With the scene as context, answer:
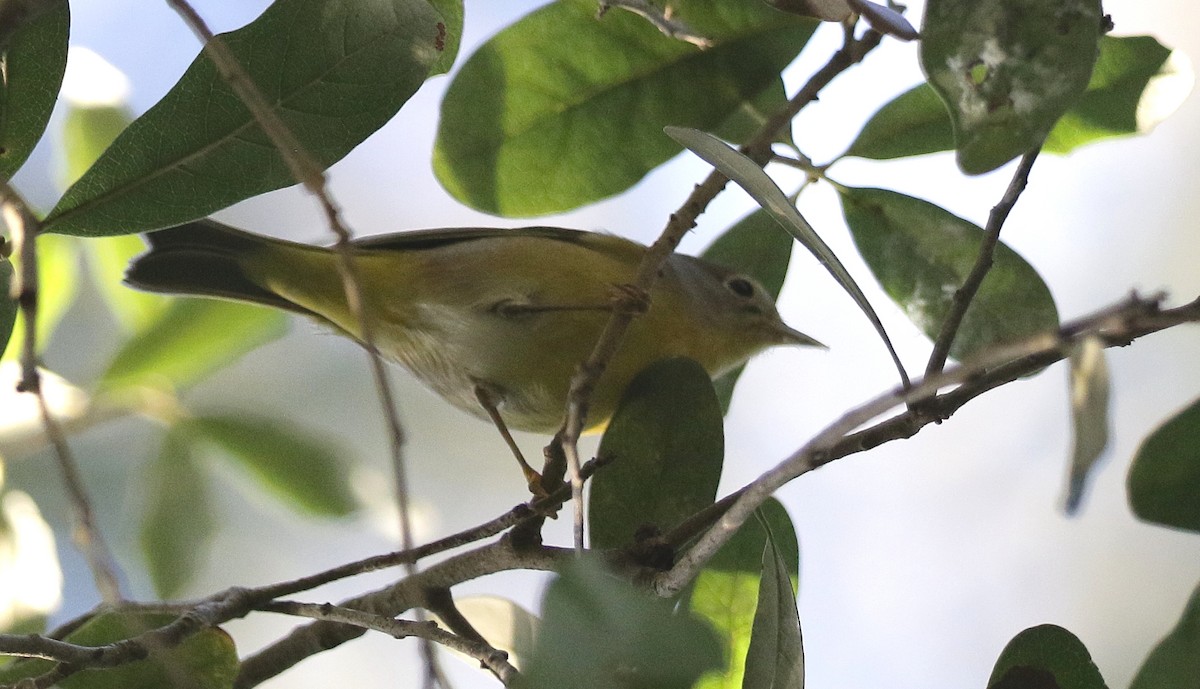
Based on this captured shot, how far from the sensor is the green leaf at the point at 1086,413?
22.8 inches

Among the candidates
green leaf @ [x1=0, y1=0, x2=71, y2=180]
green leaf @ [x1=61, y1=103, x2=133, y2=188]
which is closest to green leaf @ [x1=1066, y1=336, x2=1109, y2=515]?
green leaf @ [x1=0, y1=0, x2=71, y2=180]

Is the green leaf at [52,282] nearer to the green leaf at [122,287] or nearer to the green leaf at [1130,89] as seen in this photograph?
the green leaf at [122,287]

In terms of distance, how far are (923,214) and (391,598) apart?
779 mm

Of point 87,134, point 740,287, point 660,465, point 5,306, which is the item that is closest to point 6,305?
point 5,306

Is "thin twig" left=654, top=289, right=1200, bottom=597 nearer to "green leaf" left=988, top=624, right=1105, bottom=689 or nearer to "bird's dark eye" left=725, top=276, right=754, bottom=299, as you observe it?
"green leaf" left=988, top=624, right=1105, bottom=689

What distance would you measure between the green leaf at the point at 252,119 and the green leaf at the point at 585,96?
37cm

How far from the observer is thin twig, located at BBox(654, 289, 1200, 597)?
1.92 feet

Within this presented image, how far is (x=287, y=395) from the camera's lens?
9.64 ft

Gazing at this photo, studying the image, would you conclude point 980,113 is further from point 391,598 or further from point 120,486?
point 120,486

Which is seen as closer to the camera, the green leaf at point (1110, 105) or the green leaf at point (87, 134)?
the green leaf at point (1110, 105)

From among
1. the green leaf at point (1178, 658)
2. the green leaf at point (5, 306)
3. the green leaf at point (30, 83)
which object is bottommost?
the green leaf at point (1178, 658)

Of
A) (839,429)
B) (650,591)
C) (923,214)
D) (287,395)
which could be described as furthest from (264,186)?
(287,395)

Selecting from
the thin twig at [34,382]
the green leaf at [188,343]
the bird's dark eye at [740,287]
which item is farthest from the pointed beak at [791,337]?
the thin twig at [34,382]

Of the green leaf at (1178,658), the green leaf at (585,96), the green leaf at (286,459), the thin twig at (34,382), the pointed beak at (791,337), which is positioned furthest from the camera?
the pointed beak at (791,337)
